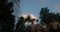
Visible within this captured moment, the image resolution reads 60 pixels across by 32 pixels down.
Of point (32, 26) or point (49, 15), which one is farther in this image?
point (49, 15)

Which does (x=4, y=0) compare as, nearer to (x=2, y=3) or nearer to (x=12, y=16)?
(x=2, y=3)

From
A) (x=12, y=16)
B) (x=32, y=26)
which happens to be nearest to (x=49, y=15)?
(x=32, y=26)

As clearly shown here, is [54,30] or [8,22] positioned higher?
[8,22]

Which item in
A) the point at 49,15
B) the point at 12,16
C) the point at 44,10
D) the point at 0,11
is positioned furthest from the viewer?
the point at 44,10

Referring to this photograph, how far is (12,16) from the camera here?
26891 millimetres

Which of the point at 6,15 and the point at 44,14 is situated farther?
the point at 44,14

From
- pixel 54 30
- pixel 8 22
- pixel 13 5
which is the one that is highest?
pixel 13 5

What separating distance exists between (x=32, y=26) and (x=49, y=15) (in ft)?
53.2

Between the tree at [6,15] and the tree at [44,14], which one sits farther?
the tree at [44,14]

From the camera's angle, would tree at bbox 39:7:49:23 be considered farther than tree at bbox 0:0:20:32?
Yes

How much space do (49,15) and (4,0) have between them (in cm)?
2801

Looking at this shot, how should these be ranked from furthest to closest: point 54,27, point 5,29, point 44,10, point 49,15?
point 44,10
point 49,15
point 54,27
point 5,29

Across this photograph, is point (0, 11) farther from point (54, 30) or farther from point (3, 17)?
point (54, 30)

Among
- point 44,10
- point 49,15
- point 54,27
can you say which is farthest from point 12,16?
point 44,10
